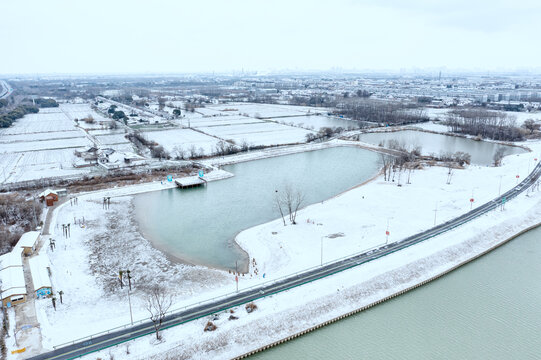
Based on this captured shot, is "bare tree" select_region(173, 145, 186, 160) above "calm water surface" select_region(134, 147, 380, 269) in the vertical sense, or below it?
above

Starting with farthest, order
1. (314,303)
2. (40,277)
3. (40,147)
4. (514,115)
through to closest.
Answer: (514,115) < (40,147) < (40,277) < (314,303)

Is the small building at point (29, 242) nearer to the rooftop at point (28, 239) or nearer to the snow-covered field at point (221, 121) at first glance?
the rooftop at point (28, 239)

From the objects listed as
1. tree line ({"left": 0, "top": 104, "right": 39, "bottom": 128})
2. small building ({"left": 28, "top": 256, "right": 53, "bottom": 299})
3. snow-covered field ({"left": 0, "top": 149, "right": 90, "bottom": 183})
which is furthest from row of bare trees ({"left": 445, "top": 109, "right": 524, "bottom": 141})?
tree line ({"left": 0, "top": 104, "right": 39, "bottom": 128})

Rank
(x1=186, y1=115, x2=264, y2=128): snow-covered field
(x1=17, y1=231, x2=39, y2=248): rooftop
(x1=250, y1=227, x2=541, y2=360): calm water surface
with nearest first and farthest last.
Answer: (x1=250, y1=227, x2=541, y2=360): calm water surface < (x1=17, y1=231, x2=39, y2=248): rooftop < (x1=186, y1=115, x2=264, y2=128): snow-covered field

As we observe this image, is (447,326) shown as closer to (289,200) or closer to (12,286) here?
(289,200)

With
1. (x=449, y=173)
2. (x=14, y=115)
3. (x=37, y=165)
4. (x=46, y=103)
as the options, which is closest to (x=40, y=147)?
(x=37, y=165)

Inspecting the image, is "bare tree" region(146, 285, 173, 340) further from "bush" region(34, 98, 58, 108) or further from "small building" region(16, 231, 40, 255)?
"bush" region(34, 98, 58, 108)

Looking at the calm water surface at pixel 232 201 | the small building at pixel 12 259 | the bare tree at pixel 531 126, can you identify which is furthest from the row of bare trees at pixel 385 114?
the small building at pixel 12 259
